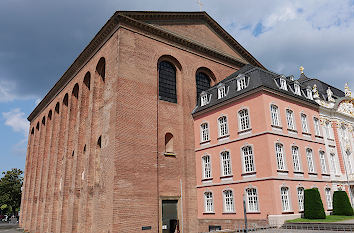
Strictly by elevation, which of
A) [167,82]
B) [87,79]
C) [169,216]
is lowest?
[169,216]

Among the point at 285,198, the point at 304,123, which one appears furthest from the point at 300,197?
the point at 304,123

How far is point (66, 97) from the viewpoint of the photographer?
35.1m

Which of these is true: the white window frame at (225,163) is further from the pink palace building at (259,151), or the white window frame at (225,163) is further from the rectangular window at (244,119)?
the rectangular window at (244,119)

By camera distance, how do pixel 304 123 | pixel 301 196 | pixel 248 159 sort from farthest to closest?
pixel 304 123, pixel 248 159, pixel 301 196

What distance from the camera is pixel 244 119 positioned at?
74.6 feet

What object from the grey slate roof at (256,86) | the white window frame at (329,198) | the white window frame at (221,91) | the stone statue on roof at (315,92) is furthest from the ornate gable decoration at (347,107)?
the white window frame at (221,91)

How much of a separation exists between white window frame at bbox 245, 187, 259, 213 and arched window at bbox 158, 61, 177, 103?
10480mm

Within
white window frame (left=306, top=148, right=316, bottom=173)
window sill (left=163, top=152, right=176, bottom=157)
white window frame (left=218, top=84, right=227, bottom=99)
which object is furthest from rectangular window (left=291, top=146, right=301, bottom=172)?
window sill (left=163, top=152, right=176, bottom=157)

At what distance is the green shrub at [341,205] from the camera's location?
2221cm

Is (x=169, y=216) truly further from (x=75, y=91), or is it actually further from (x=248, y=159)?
(x=75, y=91)

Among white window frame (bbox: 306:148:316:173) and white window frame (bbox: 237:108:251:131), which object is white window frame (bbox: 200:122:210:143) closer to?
white window frame (bbox: 237:108:251:131)

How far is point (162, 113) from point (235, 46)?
14.5 metres

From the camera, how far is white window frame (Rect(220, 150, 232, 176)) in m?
23.2

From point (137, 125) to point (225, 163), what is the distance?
7874 mm
